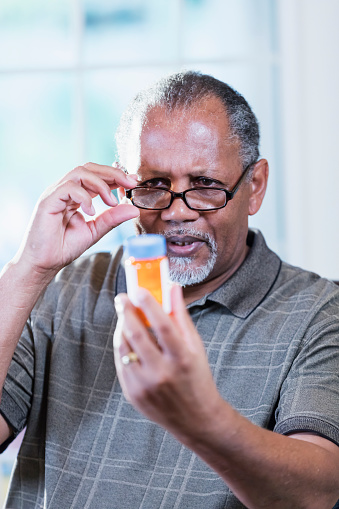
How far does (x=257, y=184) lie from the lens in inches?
66.4

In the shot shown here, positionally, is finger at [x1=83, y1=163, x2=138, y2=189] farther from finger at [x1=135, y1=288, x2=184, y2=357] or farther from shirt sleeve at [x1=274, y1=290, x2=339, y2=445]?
finger at [x1=135, y1=288, x2=184, y2=357]

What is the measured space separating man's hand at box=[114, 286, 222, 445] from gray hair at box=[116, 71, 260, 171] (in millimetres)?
775

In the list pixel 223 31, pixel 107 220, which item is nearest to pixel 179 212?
pixel 107 220

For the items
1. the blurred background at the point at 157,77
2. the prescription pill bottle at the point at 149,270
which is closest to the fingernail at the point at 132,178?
the prescription pill bottle at the point at 149,270

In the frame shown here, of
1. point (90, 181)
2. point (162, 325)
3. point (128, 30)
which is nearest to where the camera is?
point (162, 325)

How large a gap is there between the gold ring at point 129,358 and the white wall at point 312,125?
2190 millimetres

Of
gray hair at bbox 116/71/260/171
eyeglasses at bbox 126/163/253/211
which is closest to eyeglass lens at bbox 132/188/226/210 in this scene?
eyeglasses at bbox 126/163/253/211

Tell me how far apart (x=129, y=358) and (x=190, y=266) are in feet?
2.30

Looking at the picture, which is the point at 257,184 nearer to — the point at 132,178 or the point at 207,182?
the point at 207,182

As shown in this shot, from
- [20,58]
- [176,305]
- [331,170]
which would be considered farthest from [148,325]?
[20,58]

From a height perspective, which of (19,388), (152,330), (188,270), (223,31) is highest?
(223,31)

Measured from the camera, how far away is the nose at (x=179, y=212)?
1478 mm

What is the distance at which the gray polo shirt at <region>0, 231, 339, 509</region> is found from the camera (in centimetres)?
136

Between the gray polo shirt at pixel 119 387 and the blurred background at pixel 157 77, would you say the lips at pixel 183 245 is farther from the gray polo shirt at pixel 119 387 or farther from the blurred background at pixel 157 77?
the blurred background at pixel 157 77
